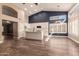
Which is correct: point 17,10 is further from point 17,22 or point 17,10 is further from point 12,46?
point 12,46

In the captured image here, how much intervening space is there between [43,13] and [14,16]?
1.00 m

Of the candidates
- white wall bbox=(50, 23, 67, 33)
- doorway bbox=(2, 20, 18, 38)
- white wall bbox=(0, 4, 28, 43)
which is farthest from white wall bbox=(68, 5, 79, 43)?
doorway bbox=(2, 20, 18, 38)

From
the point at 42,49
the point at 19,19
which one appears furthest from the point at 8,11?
the point at 42,49

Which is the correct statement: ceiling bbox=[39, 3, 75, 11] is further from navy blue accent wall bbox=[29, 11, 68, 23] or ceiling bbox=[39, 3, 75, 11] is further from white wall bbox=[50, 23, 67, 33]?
white wall bbox=[50, 23, 67, 33]

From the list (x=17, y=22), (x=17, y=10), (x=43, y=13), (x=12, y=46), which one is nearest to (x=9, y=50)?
(x=12, y=46)

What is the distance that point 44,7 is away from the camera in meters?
3.68

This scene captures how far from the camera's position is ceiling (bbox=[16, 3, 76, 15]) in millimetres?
3543

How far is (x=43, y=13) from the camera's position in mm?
3924

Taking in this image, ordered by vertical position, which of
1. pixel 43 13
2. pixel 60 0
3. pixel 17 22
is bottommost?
pixel 17 22

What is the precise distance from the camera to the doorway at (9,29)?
3.68 meters

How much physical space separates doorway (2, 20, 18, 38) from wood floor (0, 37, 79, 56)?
0.64 feet

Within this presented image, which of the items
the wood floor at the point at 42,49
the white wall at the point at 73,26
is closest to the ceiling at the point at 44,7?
the white wall at the point at 73,26

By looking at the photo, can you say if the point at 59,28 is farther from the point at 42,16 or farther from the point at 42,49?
the point at 42,49

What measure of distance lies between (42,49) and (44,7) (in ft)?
4.82
